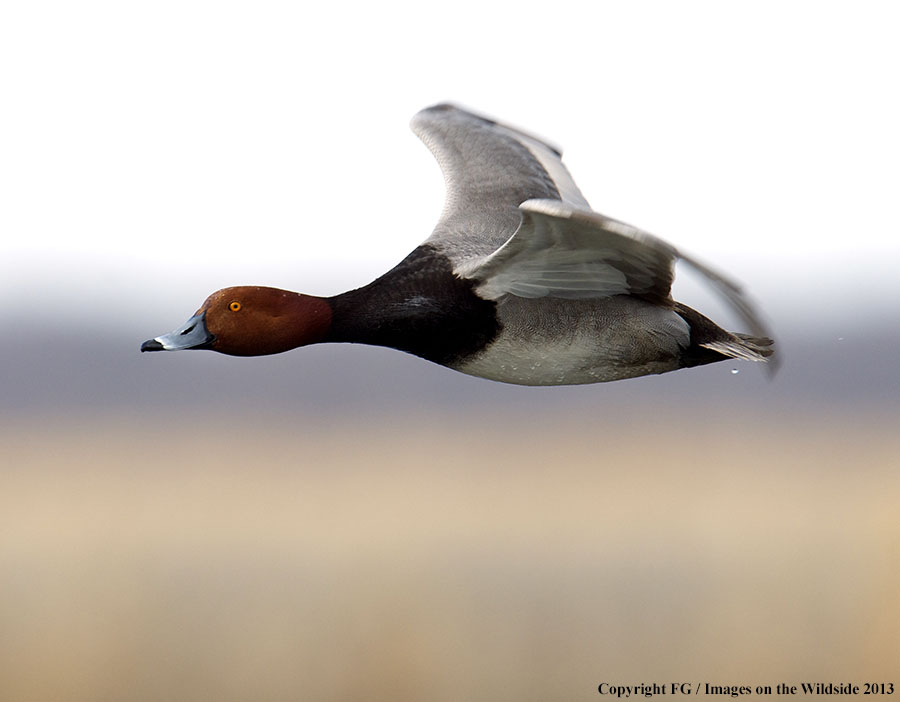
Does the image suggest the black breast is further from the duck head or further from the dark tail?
the dark tail

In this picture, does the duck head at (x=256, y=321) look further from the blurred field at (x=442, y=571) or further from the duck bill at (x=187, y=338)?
the blurred field at (x=442, y=571)

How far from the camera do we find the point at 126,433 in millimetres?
21969

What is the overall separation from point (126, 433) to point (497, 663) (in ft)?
44.1

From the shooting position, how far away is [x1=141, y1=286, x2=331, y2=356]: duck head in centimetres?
452

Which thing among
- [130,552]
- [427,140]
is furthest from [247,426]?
[427,140]

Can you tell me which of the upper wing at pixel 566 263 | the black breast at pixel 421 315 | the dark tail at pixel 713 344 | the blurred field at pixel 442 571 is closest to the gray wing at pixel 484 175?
the black breast at pixel 421 315

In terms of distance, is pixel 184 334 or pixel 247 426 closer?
pixel 184 334

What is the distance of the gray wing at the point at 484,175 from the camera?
5285 millimetres

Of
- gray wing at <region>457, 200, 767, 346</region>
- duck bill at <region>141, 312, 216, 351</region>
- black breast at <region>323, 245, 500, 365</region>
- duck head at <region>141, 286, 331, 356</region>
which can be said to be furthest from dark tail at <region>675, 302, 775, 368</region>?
duck bill at <region>141, 312, 216, 351</region>

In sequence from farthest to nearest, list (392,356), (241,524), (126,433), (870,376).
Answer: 1. (392,356)
2. (870,376)
3. (126,433)
4. (241,524)

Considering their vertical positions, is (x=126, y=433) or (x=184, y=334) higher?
(x=184, y=334)

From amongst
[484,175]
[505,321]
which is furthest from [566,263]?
[484,175]

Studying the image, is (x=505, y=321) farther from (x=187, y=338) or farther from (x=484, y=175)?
(x=484, y=175)

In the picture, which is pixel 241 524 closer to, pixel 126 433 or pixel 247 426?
pixel 126 433
